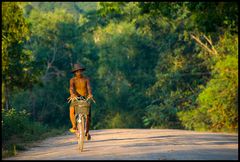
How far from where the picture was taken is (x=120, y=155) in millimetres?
13570

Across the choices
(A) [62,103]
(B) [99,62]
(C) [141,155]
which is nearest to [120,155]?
(C) [141,155]

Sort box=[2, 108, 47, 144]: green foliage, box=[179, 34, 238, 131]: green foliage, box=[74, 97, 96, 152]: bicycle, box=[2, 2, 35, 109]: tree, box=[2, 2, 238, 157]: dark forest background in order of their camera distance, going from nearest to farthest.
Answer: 1. box=[74, 97, 96, 152]: bicycle
2. box=[2, 2, 35, 109]: tree
3. box=[2, 108, 47, 144]: green foliage
4. box=[179, 34, 238, 131]: green foliage
5. box=[2, 2, 238, 157]: dark forest background

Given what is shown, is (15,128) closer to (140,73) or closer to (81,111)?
(81,111)

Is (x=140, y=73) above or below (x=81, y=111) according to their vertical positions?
below

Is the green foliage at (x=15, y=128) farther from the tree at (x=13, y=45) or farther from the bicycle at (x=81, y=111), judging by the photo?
the bicycle at (x=81, y=111)

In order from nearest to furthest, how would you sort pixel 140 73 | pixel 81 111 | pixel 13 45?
1. pixel 81 111
2. pixel 13 45
3. pixel 140 73

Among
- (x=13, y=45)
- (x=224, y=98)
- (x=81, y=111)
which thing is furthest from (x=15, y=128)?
(x=224, y=98)

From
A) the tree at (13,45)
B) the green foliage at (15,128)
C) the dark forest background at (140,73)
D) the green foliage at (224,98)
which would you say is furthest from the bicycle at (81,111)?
the dark forest background at (140,73)

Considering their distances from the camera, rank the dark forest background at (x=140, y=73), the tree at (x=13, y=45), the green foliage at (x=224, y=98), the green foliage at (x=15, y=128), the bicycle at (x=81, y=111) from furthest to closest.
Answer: the dark forest background at (x=140, y=73), the green foliage at (x=224, y=98), the green foliage at (x=15, y=128), the tree at (x=13, y=45), the bicycle at (x=81, y=111)

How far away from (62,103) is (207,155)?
38.1 metres

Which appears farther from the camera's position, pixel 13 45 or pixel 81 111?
pixel 13 45

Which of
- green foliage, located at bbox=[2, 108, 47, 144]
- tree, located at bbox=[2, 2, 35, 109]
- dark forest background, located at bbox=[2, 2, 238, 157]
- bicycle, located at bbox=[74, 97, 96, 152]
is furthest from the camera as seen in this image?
dark forest background, located at bbox=[2, 2, 238, 157]

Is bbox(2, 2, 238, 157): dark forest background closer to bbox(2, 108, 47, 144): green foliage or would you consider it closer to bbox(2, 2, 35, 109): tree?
bbox(2, 108, 47, 144): green foliage

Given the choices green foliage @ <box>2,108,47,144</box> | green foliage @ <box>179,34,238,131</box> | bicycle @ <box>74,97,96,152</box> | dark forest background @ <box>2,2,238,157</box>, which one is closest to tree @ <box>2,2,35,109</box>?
green foliage @ <box>2,108,47,144</box>
